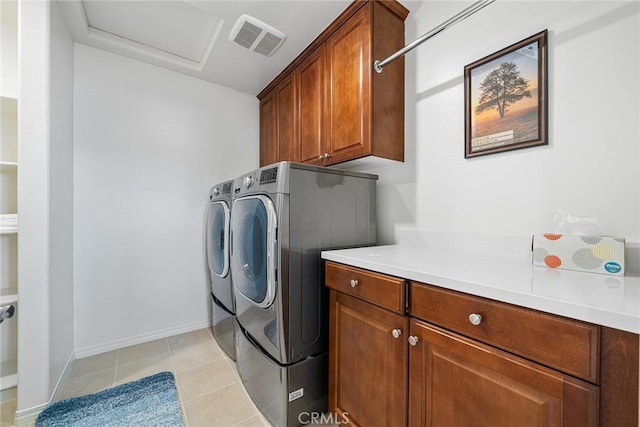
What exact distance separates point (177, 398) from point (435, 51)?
2.60 metres

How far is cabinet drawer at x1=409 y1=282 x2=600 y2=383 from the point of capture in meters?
0.56

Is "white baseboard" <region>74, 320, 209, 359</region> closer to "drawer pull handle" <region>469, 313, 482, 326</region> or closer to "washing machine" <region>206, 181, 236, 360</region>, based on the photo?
"washing machine" <region>206, 181, 236, 360</region>

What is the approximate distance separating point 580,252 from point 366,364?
94 centimetres

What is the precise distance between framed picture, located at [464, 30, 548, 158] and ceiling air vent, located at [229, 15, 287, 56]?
133 cm

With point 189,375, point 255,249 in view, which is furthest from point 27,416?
point 255,249

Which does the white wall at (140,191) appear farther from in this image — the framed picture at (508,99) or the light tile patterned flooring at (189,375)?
the framed picture at (508,99)

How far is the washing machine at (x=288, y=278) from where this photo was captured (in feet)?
4.09

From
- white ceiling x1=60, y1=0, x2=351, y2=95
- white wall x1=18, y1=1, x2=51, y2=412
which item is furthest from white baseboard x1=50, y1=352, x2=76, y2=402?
white ceiling x1=60, y1=0, x2=351, y2=95

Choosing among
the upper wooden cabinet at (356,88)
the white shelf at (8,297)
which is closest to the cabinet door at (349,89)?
the upper wooden cabinet at (356,88)

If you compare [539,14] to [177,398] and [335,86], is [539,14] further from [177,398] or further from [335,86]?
[177,398]

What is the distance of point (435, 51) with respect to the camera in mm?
1520

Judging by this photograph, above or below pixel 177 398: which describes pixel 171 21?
above

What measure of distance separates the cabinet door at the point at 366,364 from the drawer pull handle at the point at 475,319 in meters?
0.25

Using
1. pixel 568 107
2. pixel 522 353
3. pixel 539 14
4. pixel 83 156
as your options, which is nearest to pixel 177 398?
pixel 522 353
